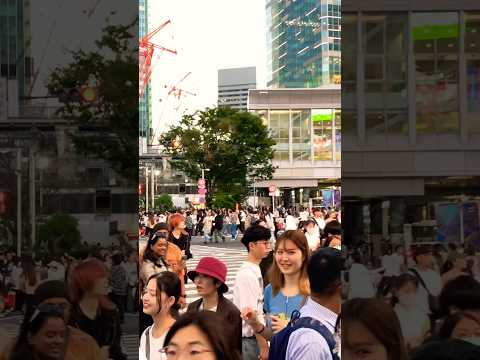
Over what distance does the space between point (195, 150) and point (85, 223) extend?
10.6 feet

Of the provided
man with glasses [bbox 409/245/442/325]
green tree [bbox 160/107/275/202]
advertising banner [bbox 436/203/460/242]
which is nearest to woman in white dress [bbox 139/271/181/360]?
man with glasses [bbox 409/245/442/325]

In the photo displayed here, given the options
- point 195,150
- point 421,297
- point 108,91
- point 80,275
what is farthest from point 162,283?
point 195,150

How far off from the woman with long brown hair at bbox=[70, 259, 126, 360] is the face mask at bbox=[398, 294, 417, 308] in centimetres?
102

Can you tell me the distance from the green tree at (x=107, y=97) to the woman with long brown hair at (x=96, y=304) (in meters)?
0.36

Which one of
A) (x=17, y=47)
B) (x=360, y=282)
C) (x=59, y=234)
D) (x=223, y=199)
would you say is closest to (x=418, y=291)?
(x=360, y=282)

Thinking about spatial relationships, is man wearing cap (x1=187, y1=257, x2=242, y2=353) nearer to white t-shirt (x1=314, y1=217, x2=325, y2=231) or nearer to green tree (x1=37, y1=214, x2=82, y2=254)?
green tree (x1=37, y1=214, x2=82, y2=254)

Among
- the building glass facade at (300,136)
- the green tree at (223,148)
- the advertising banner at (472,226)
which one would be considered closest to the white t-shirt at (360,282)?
the advertising banner at (472,226)

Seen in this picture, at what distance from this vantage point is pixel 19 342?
2.38 m

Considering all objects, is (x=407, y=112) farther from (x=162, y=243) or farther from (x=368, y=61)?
(x=162, y=243)

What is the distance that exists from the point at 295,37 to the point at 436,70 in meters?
3.22

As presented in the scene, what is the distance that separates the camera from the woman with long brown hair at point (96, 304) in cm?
242

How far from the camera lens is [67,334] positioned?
2354mm

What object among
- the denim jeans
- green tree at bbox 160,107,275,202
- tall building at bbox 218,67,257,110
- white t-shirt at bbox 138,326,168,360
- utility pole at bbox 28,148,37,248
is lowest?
the denim jeans

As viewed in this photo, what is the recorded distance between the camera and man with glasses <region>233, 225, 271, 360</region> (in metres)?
3.29
